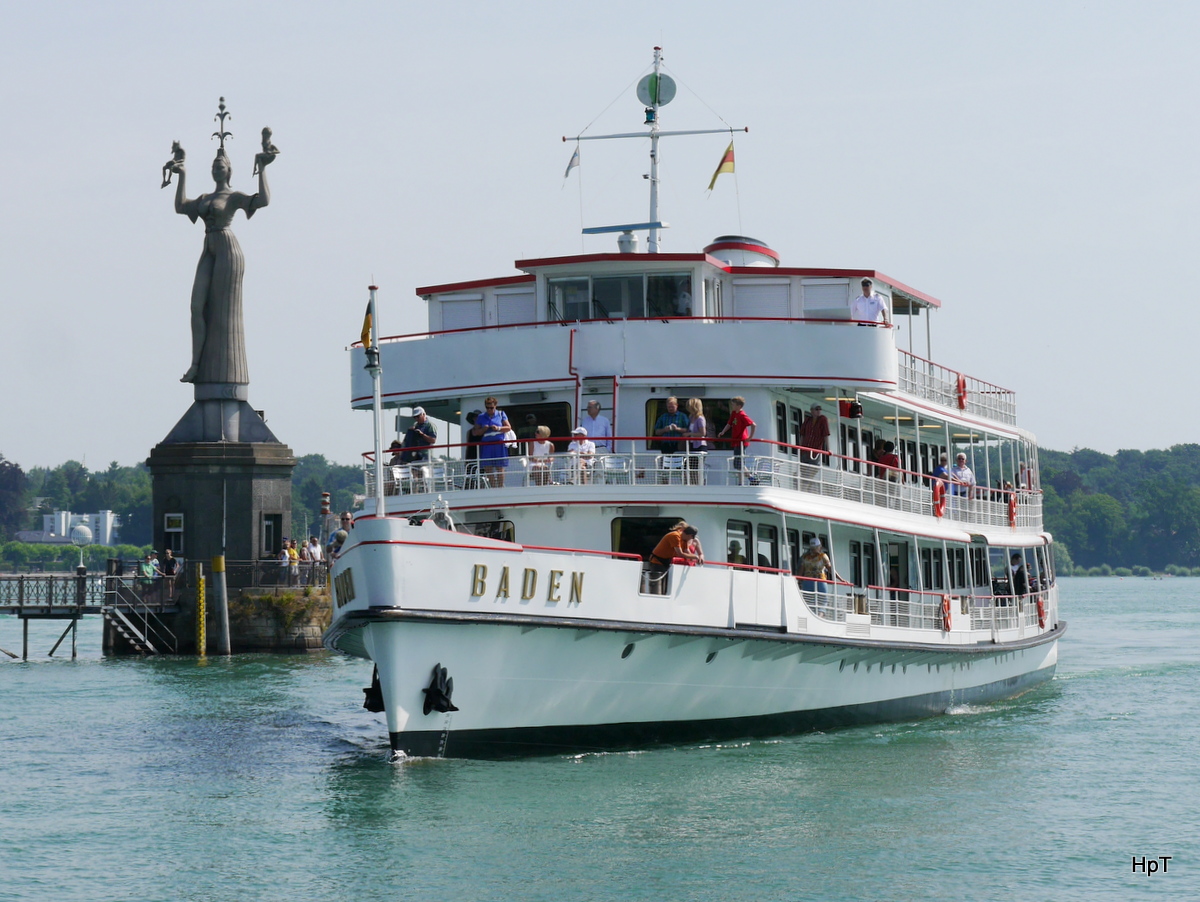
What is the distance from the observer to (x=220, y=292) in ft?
148

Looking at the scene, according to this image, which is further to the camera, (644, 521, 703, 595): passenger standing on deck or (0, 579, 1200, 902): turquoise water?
(644, 521, 703, 595): passenger standing on deck

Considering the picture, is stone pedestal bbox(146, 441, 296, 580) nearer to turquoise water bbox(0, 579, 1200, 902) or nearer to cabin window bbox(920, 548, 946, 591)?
turquoise water bbox(0, 579, 1200, 902)

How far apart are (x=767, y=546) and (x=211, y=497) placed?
25592 millimetres

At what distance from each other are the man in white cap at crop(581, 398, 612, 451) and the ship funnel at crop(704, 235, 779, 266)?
521 cm

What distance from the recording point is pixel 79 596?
42031 millimetres

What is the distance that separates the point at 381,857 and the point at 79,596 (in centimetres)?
2987

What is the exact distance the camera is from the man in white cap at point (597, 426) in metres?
20.3

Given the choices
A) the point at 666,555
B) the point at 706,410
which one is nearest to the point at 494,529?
the point at 666,555

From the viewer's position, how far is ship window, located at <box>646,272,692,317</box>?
72.5 ft

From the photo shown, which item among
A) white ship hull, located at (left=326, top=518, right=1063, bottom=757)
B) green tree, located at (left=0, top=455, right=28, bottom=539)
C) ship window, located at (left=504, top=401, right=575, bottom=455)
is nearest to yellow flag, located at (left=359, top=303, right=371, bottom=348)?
white ship hull, located at (left=326, top=518, right=1063, bottom=757)

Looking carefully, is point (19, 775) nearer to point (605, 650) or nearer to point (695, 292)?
point (605, 650)

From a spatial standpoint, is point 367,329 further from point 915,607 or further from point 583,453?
point 915,607

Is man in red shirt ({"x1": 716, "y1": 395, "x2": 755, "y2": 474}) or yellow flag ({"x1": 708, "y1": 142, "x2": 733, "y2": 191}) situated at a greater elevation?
yellow flag ({"x1": 708, "y1": 142, "x2": 733, "y2": 191})

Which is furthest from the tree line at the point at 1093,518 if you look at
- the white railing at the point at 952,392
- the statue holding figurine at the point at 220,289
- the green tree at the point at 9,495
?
the white railing at the point at 952,392
